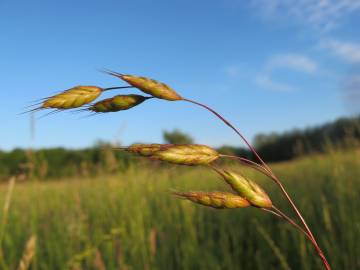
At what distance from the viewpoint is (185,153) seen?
0.44 metres

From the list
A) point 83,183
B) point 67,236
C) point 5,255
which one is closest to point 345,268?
point 67,236

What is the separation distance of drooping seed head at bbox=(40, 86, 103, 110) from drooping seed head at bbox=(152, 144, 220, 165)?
0.10m

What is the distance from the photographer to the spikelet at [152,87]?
1.42 feet

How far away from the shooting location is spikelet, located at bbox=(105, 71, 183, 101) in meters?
0.43

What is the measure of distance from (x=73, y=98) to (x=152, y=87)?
0.09 metres

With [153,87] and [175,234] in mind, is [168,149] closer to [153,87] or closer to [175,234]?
[153,87]

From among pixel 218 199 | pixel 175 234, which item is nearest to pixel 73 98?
pixel 218 199

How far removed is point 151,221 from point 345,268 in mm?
1550

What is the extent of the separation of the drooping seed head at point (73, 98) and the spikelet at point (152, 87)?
40 mm

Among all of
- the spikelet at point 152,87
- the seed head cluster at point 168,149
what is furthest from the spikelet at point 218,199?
the spikelet at point 152,87

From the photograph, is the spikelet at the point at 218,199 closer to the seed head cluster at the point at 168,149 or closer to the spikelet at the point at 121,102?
the seed head cluster at the point at 168,149

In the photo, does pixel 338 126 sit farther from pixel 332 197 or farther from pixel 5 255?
pixel 5 255

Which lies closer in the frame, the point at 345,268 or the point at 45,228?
the point at 345,268

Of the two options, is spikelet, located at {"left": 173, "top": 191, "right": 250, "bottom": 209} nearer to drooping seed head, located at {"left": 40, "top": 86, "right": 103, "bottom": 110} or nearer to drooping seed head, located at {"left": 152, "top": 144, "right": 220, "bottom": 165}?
drooping seed head, located at {"left": 152, "top": 144, "right": 220, "bottom": 165}
